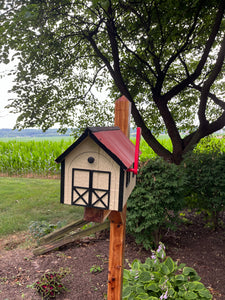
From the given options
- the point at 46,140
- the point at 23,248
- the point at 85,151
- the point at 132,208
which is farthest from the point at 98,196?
the point at 46,140

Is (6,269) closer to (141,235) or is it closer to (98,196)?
(141,235)

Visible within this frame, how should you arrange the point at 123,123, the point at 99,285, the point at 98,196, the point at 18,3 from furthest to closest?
1. the point at 18,3
2. the point at 99,285
3. the point at 123,123
4. the point at 98,196

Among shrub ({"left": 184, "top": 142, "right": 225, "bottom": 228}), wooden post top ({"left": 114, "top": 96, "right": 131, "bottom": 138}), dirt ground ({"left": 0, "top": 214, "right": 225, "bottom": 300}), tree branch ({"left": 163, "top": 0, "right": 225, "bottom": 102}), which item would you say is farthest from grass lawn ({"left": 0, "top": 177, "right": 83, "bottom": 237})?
tree branch ({"left": 163, "top": 0, "right": 225, "bottom": 102})

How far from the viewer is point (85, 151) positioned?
5.12ft

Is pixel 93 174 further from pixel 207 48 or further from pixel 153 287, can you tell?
pixel 207 48

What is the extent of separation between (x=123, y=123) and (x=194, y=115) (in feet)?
24.5

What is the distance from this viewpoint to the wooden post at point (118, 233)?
2.24 m

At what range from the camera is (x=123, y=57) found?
26.1 feet

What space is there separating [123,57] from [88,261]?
609 centimetres

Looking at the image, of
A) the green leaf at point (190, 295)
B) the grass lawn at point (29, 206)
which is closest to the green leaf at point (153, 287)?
the green leaf at point (190, 295)

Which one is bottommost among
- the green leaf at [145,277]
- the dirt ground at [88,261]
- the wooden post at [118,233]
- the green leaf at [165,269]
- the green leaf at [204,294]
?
the dirt ground at [88,261]

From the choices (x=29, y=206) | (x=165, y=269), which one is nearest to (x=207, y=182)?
(x=165, y=269)

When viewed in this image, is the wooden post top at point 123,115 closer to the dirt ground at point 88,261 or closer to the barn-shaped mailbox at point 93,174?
the barn-shaped mailbox at point 93,174

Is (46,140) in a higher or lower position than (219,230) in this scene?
higher
